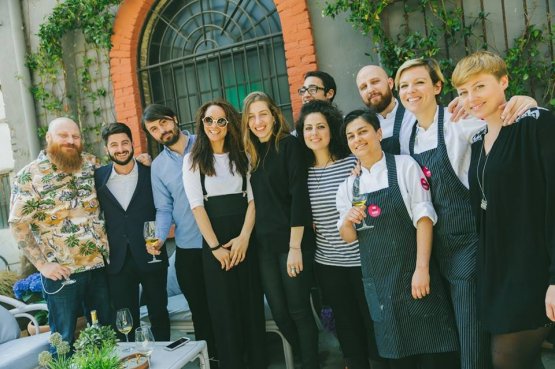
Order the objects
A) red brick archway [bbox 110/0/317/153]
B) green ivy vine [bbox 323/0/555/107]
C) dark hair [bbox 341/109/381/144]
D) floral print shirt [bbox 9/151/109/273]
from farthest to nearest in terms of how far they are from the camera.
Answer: red brick archway [bbox 110/0/317/153], green ivy vine [bbox 323/0/555/107], floral print shirt [bbox 9/151/109/273], dark hair [bbox 341/109/381/144]

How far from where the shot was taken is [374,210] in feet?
7.99

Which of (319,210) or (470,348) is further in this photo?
(319,210)

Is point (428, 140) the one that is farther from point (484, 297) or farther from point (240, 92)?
point (240, 92)

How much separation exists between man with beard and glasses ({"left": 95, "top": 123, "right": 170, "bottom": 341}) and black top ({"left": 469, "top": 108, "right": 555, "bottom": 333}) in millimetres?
2455

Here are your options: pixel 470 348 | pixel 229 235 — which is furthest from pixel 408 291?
pixel 229 235

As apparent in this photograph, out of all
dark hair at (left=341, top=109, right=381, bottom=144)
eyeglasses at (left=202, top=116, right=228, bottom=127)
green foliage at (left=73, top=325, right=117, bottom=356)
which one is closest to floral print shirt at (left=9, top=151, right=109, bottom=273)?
green foliage at (left=73, top=325, right=117, bottom=356)

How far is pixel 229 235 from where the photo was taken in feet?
10.2

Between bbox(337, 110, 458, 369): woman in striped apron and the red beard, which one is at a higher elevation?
the red beard

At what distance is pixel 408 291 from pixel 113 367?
1.62 m

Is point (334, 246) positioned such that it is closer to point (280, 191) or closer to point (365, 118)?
point (280, 191)

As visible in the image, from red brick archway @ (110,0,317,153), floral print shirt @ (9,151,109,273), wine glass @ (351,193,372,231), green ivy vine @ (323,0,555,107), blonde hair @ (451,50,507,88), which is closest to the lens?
blonde hair @ (451,50,507,88)

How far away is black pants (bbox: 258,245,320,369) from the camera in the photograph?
293 cm

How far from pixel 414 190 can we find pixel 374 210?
24 cm

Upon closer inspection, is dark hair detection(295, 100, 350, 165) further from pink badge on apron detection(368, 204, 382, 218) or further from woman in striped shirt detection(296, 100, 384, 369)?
pink badge on apron detection(368, 204, 382, 218)
